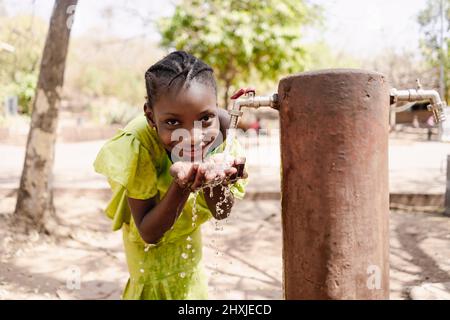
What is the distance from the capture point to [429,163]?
8773mm

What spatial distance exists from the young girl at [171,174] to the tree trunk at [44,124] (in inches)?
115

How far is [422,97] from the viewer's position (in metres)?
1.02

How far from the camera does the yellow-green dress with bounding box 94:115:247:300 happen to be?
1340 mm

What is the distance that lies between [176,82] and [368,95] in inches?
20.3

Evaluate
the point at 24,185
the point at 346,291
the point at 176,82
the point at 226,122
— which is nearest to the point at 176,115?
the point at 176,82

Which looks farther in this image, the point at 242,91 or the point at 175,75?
the point at 175,75

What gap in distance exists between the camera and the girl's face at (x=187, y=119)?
3.81 feet

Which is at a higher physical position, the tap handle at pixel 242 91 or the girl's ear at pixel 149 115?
the tap handle at pixel 242 91

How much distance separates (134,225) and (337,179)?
90cm

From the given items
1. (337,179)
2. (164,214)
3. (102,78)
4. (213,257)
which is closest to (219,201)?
(164,214)

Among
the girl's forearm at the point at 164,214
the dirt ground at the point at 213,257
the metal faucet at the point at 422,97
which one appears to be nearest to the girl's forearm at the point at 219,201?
the girl's forearm at the point at 164,214

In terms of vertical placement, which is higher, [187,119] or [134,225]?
[187,119]

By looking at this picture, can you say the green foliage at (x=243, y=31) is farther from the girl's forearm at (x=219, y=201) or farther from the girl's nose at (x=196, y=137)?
the girl's nose at (x=196, y=137)

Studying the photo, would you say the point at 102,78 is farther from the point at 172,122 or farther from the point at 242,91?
the point at 242,91
